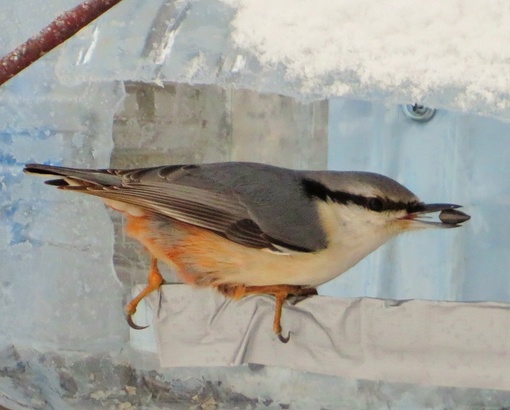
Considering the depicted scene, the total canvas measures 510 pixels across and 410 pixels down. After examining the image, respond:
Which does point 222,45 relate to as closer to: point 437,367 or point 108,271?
point 108,271

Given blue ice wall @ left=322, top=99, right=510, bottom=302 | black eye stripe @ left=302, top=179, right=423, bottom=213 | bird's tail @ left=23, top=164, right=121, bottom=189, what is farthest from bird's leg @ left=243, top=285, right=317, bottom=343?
blue ice wall @ left=322, top=99, right=510, bottom=302

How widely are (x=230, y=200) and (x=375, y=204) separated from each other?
191mm

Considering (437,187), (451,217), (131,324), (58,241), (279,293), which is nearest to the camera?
(451,217)

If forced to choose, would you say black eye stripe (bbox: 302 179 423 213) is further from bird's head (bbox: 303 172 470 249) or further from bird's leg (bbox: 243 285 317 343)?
bird's leg (bbox: 243 285 317 343)

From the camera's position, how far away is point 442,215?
1065 millimetres

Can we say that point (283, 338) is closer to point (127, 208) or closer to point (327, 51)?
point (127, 208)

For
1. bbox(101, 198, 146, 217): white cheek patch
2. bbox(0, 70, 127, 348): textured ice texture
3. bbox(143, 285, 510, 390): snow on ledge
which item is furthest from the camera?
bbox(0, 70, 127, 348): textured ice texture

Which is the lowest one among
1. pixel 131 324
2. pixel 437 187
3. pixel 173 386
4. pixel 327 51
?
pixel 173 386

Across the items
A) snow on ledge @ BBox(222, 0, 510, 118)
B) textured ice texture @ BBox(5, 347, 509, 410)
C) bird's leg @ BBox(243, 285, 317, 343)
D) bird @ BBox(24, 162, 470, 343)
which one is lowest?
textured ice texture @ BBox(5, 347, 509, 410)

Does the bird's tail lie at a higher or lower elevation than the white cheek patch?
higher

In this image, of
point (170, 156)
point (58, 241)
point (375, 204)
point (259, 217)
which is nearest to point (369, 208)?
point (375, 204)

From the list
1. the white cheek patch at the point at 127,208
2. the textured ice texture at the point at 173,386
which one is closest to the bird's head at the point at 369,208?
the white cheek patch at the point at 127,208

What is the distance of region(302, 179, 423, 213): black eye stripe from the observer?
1.09 metres

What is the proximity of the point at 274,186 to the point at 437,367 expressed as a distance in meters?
0.31
